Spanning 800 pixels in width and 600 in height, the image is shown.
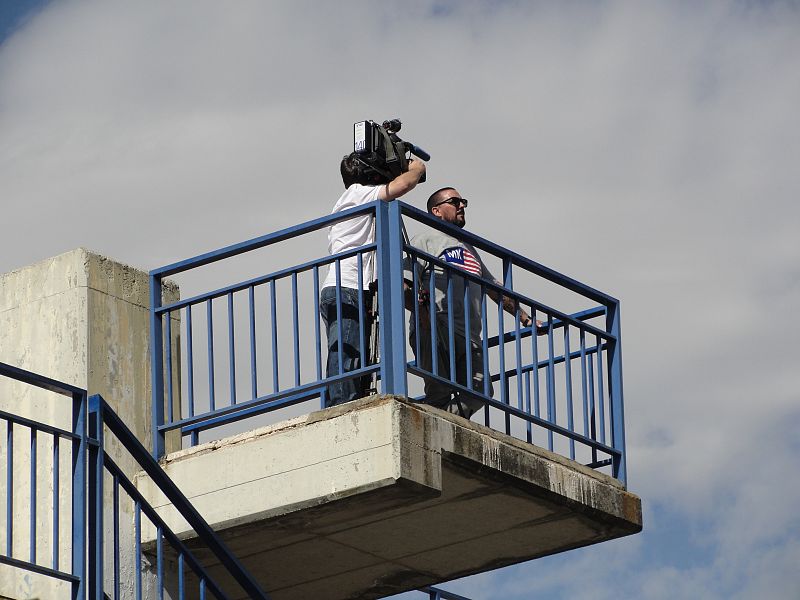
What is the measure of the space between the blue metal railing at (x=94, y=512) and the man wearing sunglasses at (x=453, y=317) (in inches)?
67.2

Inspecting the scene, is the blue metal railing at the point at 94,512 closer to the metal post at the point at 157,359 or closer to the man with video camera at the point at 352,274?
the metal post at the point at 157,359

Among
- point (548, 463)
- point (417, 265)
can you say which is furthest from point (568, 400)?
point (417, 265)

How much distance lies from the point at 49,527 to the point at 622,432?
377cm

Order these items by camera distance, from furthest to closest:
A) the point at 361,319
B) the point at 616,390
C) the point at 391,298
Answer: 1. the point at 616,390
2. the point at 361,319
3. the point at 391,298

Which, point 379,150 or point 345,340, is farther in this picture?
point 379,150

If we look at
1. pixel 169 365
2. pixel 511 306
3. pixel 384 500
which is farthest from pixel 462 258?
pixel 169 365

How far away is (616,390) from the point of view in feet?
41.1

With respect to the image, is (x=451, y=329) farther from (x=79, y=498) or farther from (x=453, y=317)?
(x=79, y=498)

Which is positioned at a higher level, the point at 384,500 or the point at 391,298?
the point at 391,298

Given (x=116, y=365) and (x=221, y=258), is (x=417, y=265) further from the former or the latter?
(x=116, y=365)

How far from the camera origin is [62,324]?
1185 cm

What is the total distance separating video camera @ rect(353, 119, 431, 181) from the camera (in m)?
11.9

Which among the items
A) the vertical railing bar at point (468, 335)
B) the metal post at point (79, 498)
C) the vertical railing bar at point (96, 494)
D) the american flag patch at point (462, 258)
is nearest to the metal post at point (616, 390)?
the american flag patch at point (462, 258)

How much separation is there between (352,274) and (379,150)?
2.99 ft
